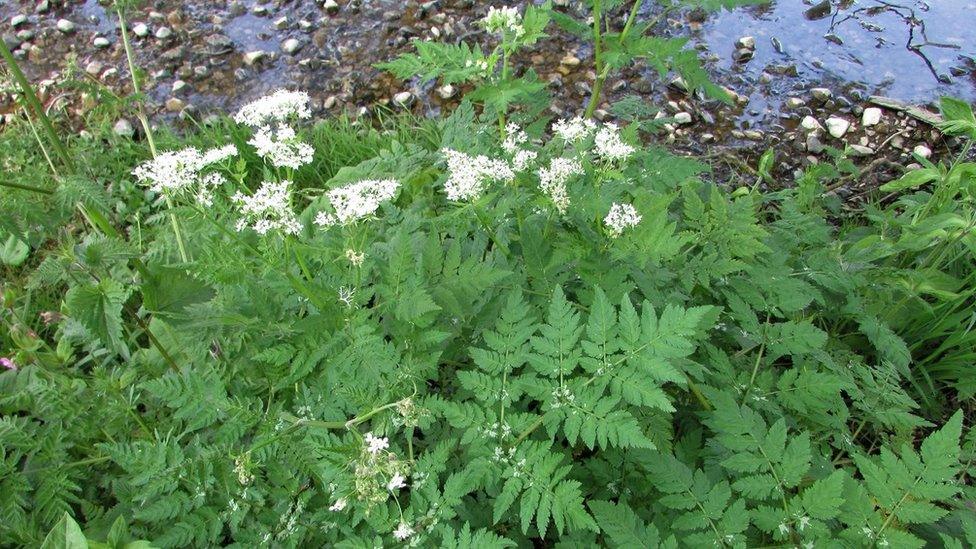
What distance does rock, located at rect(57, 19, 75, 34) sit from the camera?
14.7ft

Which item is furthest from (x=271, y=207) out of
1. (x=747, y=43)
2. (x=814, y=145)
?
(x=747, y=43)

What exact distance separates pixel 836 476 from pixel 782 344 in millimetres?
574

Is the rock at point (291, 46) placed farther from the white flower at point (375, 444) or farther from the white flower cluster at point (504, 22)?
the white flower at point (375, 444)

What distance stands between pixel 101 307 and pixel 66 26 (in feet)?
11.8

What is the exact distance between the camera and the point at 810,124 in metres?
3.87

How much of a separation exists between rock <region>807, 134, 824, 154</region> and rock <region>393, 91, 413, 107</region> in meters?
2.42

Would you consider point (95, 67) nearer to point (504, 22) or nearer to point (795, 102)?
point (504, 22)

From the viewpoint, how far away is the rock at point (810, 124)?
385 centimetres

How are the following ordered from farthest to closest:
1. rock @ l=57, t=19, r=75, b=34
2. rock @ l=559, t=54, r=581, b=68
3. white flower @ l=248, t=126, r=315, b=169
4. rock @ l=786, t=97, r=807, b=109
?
rock @ l=57, t=19, r=75, b=34 → rock @ l=559, t=54, r=581, b=68 → rock @ l=786, t=97, r=807, b=109 → white flower @ l=248, t=126, r=315, b=169

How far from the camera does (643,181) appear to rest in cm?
228

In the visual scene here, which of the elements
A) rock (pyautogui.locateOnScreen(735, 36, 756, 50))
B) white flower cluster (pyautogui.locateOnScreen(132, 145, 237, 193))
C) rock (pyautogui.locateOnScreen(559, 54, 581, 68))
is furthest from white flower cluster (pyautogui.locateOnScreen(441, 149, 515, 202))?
rock (pyautogui.locateOnScreen(735, 36, 756, 50))

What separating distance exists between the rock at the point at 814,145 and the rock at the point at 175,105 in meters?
3.82

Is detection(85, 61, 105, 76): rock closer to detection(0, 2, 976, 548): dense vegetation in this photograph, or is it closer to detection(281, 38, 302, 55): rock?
detection(281, 38, 302, 55): rock

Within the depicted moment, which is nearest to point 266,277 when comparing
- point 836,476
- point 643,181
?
point 643,181
